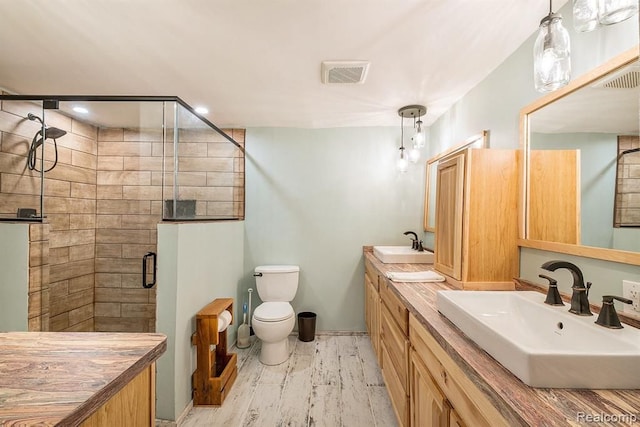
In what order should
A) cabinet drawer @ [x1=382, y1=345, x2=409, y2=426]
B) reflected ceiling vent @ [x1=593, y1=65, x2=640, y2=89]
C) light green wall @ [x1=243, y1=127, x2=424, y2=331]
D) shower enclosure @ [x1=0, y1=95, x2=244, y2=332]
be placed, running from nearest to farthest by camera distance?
reflected ceiling vent @ [x1=593, y1=65, x2=640, y2=89] < cabinet drawer @ [x1=382, y1=345, x2=409, y2=426] < shower enclosure @ [x1=0, y1=95, x2=244, y2=332] < light green wall @ [x1=243, y1=127, x2=424, y2=331]

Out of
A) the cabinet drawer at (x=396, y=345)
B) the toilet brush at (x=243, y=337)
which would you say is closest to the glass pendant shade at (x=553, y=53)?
the cabinet drawer at (x=396, y=345)

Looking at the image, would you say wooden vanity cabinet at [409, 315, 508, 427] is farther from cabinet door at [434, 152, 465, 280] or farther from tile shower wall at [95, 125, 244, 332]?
tile shower wall at [95, 125, 244, 332]

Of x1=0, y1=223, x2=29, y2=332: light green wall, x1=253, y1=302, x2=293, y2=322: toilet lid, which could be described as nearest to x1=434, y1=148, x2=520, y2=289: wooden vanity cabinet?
x1=253, y1=302, x2=293, y2=322: toilet lid

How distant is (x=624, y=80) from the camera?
108 cm

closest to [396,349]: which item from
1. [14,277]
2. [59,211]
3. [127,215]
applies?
[14,277]

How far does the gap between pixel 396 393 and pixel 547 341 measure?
97 cm

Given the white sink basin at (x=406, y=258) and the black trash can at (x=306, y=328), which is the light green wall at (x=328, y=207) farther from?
the white sink basin at (x=406, y=258)

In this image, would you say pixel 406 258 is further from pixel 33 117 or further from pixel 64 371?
pixel 33 117

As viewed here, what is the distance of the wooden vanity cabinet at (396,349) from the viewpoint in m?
1.51

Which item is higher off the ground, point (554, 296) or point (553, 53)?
point (553, 53)

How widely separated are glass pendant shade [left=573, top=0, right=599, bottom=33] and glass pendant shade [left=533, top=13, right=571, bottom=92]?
0.07m

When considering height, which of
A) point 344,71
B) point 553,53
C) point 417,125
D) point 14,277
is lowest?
point 14,277

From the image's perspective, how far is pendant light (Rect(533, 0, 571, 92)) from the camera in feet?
3.07

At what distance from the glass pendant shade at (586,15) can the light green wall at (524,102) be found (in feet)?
1.28
